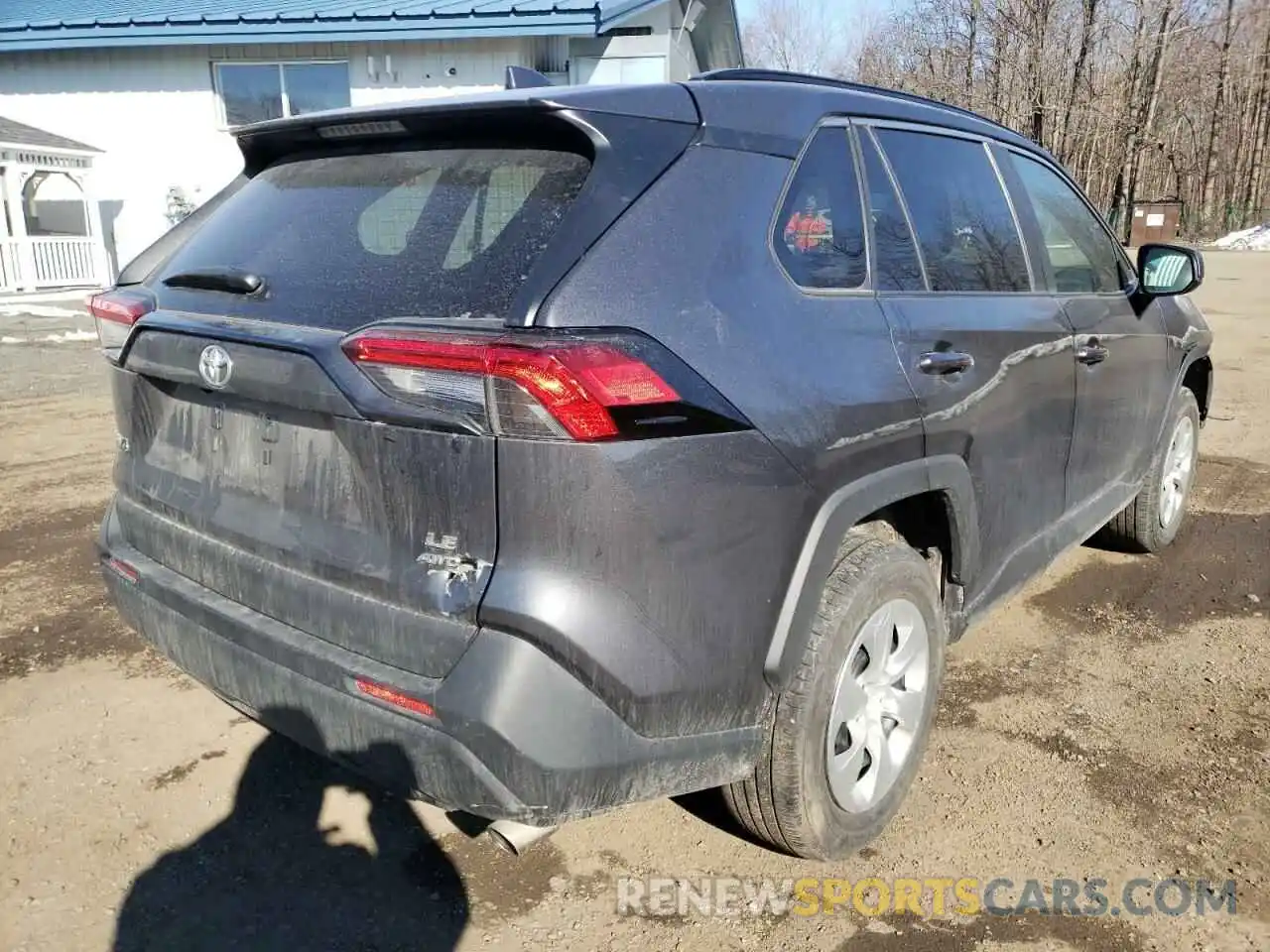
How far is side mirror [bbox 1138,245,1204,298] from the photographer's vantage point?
4035mm

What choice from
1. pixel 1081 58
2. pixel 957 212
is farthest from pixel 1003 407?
pixel 1081 58

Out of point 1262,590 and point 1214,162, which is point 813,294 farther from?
point 1214,162

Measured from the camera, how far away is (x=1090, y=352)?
354 cm

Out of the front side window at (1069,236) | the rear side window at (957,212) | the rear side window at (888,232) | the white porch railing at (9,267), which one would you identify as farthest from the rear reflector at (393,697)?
the white porch railing at (9,267)

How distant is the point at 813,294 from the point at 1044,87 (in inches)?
1324

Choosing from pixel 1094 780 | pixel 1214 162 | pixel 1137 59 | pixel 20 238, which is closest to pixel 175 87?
pixel 20 238

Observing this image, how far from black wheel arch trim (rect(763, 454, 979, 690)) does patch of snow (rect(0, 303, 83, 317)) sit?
13599 mm

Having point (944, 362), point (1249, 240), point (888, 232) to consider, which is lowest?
point (1249, 240)

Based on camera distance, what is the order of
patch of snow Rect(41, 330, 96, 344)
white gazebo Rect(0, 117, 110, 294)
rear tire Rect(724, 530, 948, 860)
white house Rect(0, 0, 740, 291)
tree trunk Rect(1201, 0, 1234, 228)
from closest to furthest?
rear tire Rect(724, 530, 948, 860)
patch of snow Rect(41, 330, 96, 344)
white house Rect(0, 0, 740, 291)
white gazebo Rect(0, 117, 110, 294)
tree trunk Rect(1201, 0, 1234, 228)

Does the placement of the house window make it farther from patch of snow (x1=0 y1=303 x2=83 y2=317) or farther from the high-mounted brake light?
the high-mounted brake light

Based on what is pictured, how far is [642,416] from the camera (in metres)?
1.91

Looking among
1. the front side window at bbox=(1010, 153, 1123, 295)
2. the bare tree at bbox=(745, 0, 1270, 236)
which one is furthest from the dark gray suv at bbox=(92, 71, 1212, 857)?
the bare tree at bbox=(745, 0, 1270, 236)

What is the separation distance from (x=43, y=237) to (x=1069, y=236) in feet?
56.0

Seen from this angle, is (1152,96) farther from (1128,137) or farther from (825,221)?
(825,221)
